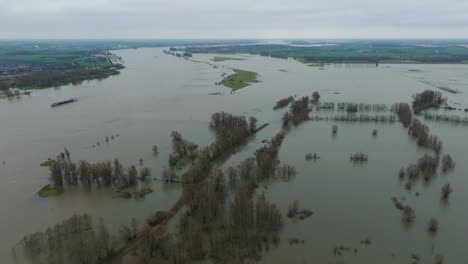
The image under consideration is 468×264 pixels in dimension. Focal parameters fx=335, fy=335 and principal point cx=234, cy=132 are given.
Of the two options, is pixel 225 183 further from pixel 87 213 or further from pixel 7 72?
pixel 7 72

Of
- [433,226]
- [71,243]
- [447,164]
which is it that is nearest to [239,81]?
[447,164]

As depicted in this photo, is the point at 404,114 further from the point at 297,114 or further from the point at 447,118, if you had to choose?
the point at 297,114

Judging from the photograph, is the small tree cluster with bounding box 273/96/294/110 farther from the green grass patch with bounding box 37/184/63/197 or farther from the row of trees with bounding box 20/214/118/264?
the row of trees with bounding box 20/214/118/264

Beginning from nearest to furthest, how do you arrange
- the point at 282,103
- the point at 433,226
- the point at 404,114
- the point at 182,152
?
the point at 433,226
the point at 182,152
the point at 404,114
the point at 282,103

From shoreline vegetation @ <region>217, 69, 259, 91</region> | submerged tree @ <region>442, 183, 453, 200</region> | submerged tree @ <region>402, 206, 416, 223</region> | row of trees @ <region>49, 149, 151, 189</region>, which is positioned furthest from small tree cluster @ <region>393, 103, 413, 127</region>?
row of trees @ <region>49, 149, 151, 189</region>

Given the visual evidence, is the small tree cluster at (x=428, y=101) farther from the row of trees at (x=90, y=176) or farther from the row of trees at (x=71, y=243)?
the row of trees at (x=71, y=243)

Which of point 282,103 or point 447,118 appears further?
point 282,103

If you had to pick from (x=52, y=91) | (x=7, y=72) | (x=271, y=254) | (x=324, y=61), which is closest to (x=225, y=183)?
(x=271, y=254)
